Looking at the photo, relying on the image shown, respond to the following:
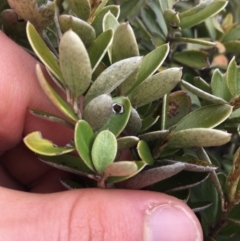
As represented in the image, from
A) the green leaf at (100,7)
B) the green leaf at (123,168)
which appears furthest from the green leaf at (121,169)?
the green leaf at (100,7)

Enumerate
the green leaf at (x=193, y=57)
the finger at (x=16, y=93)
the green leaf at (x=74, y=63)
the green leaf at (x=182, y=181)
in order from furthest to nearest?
the green leaf at (x=193, y=57) < the finger at (x=16, y=93) < the green leaf at (x=182, y=181) < the green leaf at (x=74, y=63)

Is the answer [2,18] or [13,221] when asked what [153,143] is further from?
[2,18]

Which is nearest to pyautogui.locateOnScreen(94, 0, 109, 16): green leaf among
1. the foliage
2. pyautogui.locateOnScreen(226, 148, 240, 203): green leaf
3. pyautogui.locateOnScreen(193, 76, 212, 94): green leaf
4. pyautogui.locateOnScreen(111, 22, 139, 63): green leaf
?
the foliage

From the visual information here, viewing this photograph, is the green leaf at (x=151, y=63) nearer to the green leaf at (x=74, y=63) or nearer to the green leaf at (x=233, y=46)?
the green leaf at (x=74, y=63)

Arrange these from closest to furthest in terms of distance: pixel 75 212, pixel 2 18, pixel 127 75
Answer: pixel 127 75
pixel 75 212
pixel 2 18

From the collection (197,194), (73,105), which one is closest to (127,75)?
(73,105)

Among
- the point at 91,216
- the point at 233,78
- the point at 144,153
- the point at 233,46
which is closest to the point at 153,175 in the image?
the point at 144,153

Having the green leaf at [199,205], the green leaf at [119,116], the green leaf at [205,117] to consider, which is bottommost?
the green leaf at [199,205]
